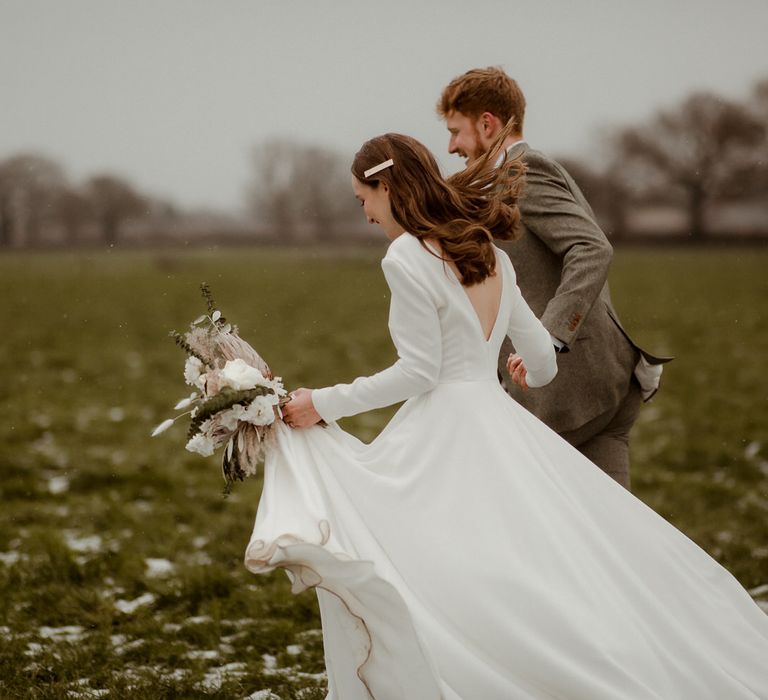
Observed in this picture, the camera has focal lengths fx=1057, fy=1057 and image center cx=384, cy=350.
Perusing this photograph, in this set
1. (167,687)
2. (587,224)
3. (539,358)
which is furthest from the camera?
(167,687)

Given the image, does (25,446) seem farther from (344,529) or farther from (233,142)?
(233,142)

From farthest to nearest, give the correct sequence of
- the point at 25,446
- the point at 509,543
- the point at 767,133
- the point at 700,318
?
the point at 767,133 → the point at 700,318 → the point at 25,446 → the point at 509,543

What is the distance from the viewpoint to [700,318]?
17.4 metres

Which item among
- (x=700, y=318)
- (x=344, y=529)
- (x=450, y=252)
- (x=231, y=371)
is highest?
(x=450, y=252)

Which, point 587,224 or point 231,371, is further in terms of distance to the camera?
point 587,224

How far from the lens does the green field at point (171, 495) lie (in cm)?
424

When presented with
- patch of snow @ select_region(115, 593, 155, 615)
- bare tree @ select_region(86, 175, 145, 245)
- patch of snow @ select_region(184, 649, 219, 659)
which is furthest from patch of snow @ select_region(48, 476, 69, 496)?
bare tree @ select_region(86, 175, 145, 245)

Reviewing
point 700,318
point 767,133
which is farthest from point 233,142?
point 700,318

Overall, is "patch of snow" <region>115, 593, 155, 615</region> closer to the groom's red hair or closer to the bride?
the bride

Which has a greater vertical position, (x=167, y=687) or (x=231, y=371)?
(x=231, y=371)

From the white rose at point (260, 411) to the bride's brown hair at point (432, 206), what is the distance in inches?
24.3

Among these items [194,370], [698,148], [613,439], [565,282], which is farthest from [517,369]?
[698,148]

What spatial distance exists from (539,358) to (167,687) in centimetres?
182

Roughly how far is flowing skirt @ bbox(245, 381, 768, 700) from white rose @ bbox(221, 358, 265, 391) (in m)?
0.18
